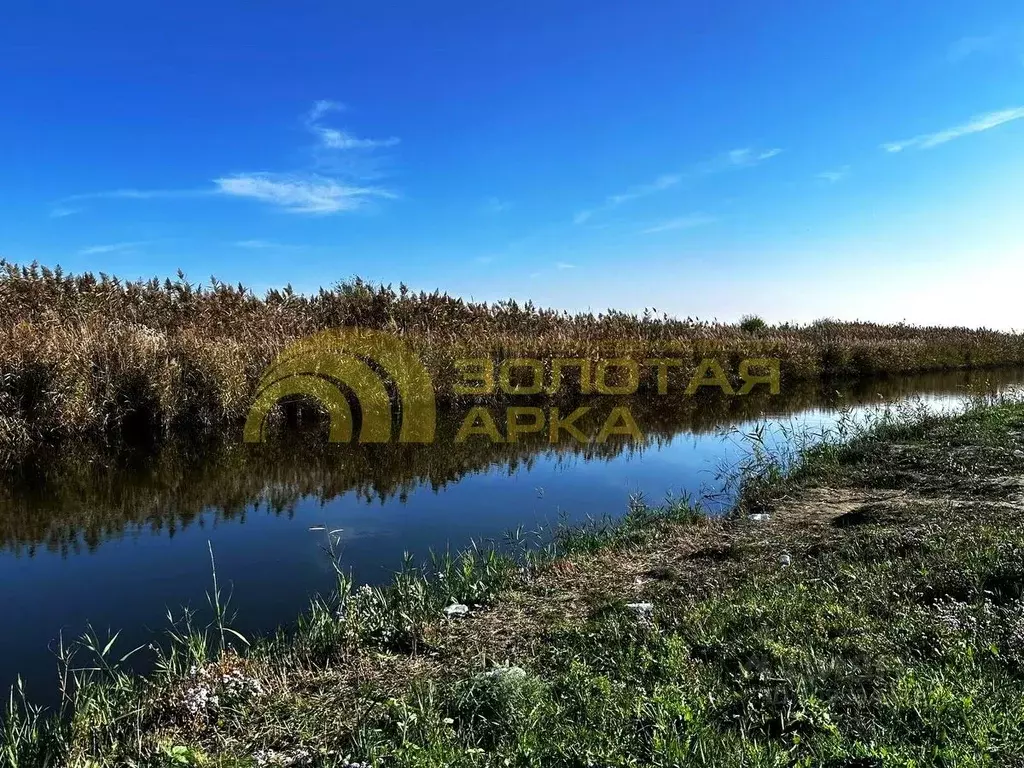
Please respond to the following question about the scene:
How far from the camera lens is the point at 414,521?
687 centimetres

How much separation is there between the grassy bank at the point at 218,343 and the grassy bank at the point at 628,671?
7.98 m

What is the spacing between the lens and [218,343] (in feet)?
40.4

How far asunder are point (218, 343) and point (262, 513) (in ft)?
20.3

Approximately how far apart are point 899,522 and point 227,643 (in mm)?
5002

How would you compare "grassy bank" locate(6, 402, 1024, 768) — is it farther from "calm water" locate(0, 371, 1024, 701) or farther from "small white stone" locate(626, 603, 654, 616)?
"calm water" locate(0, 371, 1024, 701)

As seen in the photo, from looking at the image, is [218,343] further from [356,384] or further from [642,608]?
[642,608]

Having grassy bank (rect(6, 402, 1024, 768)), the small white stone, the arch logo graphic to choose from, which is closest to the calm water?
grassy bank (rect(6, 402, 1024, 768))

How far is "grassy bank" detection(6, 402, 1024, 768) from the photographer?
95.5 inches

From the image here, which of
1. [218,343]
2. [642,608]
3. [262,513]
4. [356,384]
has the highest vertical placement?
[218,343]

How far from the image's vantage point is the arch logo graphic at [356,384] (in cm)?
1212

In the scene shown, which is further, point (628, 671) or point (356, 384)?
point (356, 384)

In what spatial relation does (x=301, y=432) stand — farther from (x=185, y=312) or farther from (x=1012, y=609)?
(x=1012, y=609)

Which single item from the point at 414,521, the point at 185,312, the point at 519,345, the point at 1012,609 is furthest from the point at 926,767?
the point at 185,312

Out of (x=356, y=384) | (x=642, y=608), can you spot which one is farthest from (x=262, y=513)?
(x=356, y=384)
